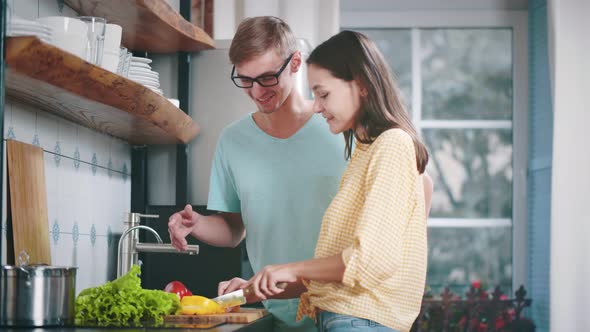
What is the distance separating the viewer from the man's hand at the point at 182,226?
2.20m

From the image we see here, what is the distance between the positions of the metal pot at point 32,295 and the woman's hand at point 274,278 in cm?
42

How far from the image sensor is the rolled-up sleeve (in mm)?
1541

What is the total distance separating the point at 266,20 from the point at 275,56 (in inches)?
4.1

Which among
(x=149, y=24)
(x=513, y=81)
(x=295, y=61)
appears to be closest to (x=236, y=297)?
(x=295, y=61)

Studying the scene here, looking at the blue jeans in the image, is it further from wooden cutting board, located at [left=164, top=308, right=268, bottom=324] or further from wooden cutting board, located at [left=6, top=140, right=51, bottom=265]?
wooden cutting board, located at [left=6, top=140, right=51, bottom=265]

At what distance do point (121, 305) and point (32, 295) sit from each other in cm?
24

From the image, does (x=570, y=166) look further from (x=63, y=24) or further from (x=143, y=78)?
(x=63, y=24)

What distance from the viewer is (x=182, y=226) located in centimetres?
229

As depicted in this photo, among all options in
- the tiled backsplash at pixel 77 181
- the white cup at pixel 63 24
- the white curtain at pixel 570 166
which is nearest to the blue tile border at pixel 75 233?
the tiled backsplash at pixel 77 181

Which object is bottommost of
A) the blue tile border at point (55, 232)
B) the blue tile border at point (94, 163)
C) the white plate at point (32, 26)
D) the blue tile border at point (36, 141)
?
the blue tile border at point (55, 232)

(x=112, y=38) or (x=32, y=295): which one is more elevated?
(x=112, y=38)

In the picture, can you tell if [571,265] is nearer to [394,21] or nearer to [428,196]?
[394,21]

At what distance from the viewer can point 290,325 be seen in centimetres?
222

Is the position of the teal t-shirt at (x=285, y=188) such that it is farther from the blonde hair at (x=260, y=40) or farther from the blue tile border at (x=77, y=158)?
the blue tile border at (x=77, y=158)
